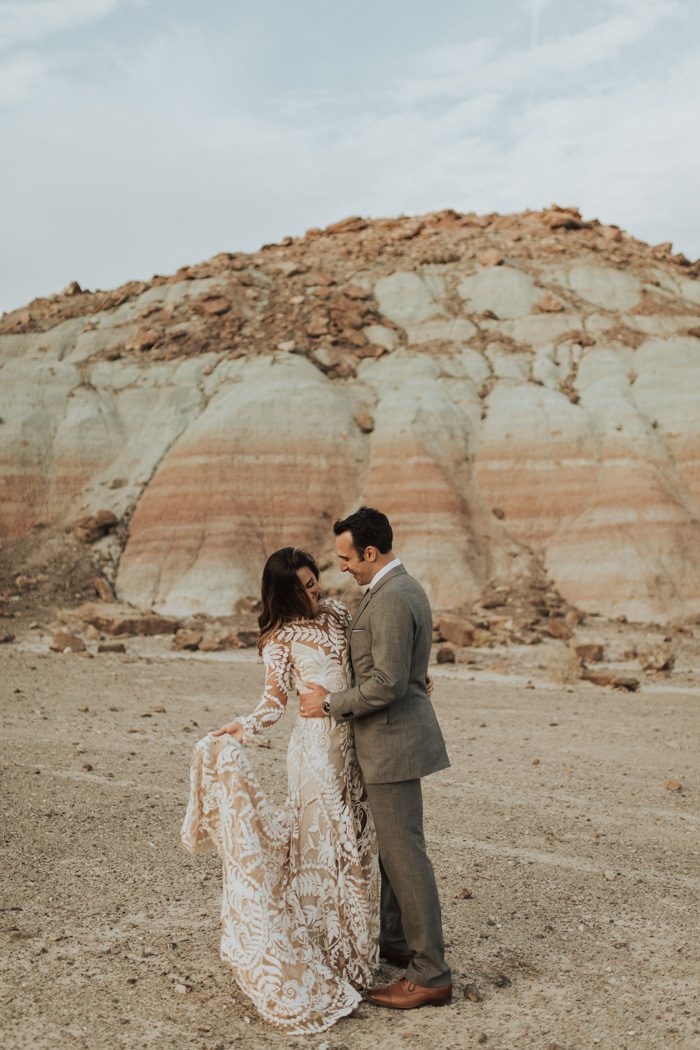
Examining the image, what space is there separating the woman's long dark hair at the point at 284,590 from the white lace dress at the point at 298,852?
0.06 meters

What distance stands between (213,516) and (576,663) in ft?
42.5

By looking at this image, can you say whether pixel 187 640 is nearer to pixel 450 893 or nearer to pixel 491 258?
pixel 450 893

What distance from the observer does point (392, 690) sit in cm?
411

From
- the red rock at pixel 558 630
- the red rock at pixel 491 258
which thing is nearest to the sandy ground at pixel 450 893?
the red rock at pixel 558 630

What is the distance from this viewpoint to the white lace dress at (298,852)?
13.7 feet

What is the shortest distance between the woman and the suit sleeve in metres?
0.25

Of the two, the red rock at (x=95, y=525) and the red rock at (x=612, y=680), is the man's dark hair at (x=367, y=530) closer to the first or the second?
the red rock at (x=612, y=680)

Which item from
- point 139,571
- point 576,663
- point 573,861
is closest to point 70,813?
point 573,861

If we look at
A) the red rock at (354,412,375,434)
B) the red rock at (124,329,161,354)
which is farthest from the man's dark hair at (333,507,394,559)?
the red rock at (124,329,161,354)

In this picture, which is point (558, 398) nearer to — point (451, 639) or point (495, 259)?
point (495, 259)

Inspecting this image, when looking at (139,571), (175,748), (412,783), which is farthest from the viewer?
(139,571)

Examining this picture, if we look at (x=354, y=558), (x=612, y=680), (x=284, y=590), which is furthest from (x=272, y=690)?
(x=612, y=680)

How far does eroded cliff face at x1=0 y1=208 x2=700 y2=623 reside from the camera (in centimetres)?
2638

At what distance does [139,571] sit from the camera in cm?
2658
